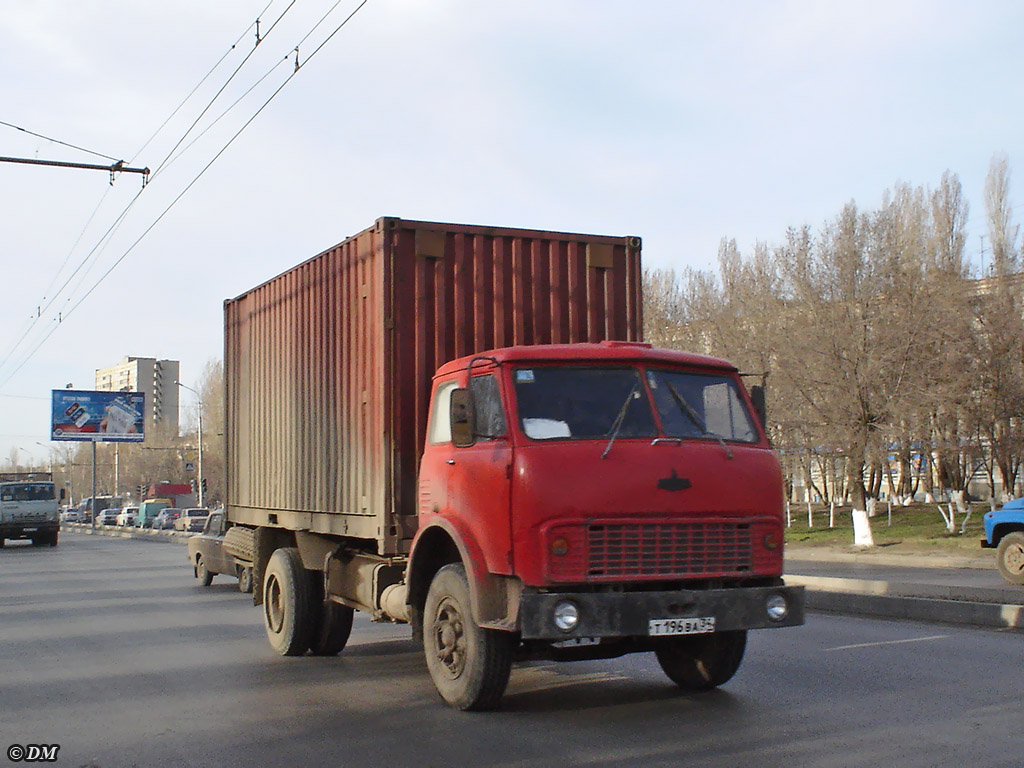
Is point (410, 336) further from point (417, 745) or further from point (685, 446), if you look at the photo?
point (417, 745)

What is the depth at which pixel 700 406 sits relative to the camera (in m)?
6.92

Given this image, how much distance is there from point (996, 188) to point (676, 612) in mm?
39381

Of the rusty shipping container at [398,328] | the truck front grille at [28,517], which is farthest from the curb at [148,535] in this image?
the rusty shipping container at [398,328]

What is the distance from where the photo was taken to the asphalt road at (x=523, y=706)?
581 centimetres

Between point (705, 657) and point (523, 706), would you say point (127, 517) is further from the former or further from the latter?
point (705, 657)

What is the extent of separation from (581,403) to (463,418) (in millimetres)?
759

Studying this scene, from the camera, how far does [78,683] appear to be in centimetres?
844

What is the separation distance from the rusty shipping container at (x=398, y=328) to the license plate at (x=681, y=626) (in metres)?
2.30

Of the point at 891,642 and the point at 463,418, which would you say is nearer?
the point at 463,418

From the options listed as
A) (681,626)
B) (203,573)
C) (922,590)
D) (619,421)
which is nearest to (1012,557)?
(922,590)

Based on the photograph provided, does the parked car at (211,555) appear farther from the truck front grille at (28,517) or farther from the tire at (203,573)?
the truck front grille at (28,517)

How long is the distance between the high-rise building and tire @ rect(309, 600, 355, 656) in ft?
256

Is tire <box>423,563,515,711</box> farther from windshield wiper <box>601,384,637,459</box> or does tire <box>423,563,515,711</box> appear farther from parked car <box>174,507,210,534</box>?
parked car <box>174,507,210,534</box>

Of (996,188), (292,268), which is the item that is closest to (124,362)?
(996,188)
